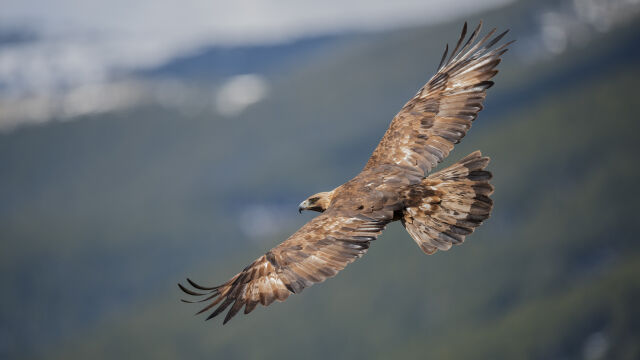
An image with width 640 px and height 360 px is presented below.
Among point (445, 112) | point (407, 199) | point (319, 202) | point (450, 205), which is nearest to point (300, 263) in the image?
point (407, 199)

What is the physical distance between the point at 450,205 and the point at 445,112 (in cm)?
239

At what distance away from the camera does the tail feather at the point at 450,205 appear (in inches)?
595

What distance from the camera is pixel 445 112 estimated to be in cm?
1695

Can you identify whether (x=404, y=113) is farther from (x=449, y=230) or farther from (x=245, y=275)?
(x=245, y=275)

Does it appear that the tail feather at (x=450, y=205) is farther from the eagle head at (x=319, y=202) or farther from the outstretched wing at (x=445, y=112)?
the eagle head at (x=319, y=202)

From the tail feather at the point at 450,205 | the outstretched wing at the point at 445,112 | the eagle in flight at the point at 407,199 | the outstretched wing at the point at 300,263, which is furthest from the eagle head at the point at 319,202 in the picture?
the outstretched wing at the point at 300,263

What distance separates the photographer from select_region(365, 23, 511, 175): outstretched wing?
16.6 meters

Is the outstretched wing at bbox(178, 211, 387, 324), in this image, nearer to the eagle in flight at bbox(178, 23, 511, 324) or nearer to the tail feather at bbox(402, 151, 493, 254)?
the eagle in flight at bbox(178, 23, 511, 324)

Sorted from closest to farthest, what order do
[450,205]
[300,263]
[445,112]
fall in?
1. [300,263]
2. [450,205]
3. [445,112]

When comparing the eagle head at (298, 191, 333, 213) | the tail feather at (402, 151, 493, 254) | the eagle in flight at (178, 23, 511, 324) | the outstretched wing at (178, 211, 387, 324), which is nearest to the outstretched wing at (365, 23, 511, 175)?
the eagle in flight at (178, 23, 511, 324)

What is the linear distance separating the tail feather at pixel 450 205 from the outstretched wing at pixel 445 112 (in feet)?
3.14

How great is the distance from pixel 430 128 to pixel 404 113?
91 centimetres

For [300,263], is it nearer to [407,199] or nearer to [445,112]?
[407,199]

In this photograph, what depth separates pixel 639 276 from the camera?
7554 inches
